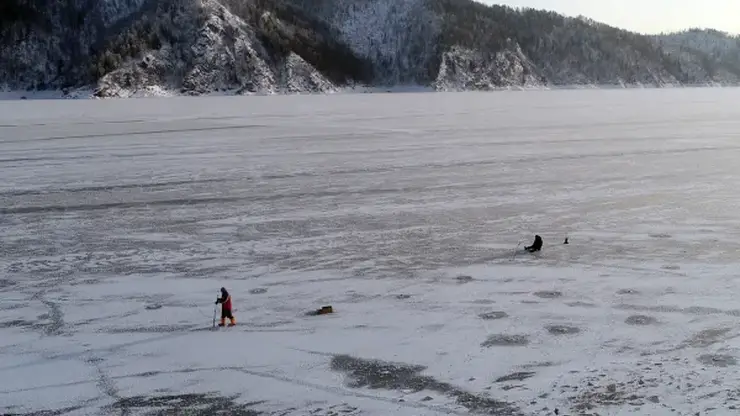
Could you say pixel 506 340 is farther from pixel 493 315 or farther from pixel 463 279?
pixel 463 279

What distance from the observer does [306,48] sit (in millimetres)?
145125

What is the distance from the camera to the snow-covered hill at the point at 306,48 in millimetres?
121125

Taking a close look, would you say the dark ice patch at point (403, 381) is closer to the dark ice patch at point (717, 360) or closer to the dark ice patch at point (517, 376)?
the dark ice patch at point (517, 376)

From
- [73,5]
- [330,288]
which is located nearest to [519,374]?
[330,288]

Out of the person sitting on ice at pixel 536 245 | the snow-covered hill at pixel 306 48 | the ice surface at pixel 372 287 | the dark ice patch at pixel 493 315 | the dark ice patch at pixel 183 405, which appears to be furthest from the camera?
the snow-covered hill at pixel 306 48

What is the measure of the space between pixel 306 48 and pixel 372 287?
459ft

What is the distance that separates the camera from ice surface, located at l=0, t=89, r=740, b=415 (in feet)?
22.1

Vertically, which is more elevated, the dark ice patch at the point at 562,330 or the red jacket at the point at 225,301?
the red jacket at the point at 225,301

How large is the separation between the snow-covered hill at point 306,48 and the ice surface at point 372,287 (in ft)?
313

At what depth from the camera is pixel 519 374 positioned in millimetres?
7012

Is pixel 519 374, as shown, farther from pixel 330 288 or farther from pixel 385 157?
pixel 385 157

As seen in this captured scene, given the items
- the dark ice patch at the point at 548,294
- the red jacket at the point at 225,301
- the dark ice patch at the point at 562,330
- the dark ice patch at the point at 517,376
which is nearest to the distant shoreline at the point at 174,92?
the red jacket at the point at 225,301

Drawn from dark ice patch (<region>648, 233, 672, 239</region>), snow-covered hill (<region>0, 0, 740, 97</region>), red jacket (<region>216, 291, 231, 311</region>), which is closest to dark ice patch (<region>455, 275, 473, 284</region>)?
red jacket (<region>216, 291, 231, 311</region>)

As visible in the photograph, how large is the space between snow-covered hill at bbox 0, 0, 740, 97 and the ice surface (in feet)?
313
